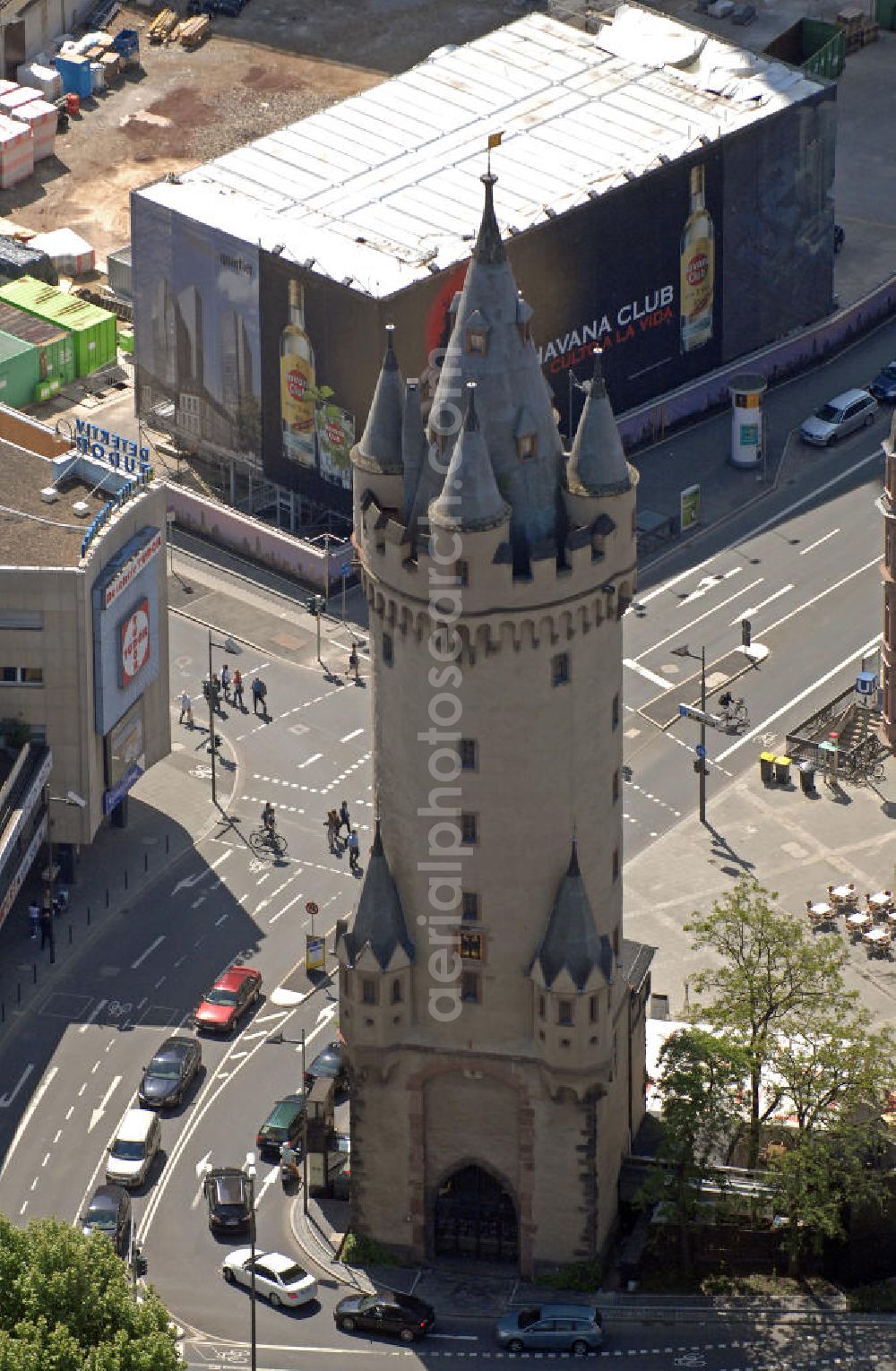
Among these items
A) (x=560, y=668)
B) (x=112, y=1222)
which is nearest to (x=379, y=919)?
(x=560, y=668)

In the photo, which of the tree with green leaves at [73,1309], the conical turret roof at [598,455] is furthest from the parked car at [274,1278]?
the conical turret roof at [598,455]

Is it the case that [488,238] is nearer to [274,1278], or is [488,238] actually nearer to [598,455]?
[598,455]

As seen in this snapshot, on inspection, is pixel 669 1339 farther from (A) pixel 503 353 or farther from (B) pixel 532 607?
(A) pixel 503 353

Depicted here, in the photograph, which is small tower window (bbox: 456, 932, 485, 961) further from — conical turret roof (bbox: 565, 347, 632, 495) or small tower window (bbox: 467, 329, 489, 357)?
small tower window (bbox: 467, 329, 489, 357)

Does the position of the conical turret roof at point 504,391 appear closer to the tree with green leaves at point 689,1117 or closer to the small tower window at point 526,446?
the small tower window at point 526,446

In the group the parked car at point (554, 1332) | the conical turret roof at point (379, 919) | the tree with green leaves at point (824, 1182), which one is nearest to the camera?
the conical turret roof at point (379, 919)

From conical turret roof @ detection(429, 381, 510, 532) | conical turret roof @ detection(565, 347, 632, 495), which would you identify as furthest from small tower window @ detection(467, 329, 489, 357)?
conical turret roof @ detection(565, 347, 632, 495)

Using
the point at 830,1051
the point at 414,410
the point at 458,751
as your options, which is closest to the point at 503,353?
the point at 414,410
